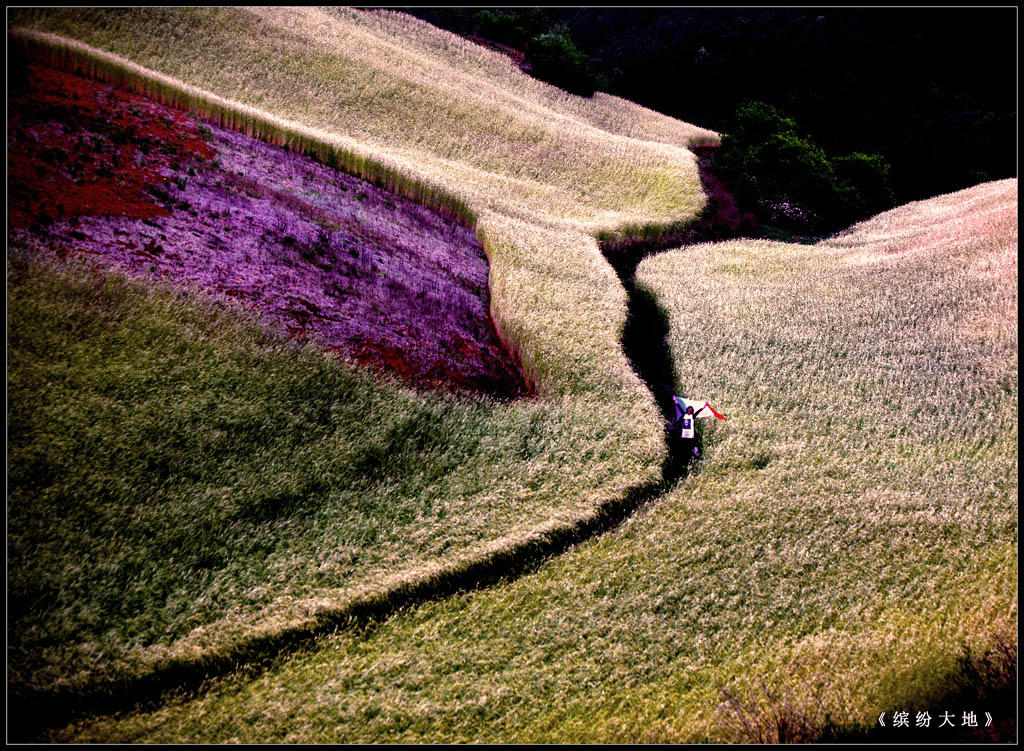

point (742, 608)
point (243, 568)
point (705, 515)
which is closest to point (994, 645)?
point (742, 608)

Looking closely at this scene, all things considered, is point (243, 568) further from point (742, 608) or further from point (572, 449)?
point (742, 608)

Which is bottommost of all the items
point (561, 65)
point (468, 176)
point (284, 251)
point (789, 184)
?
point (284, 251)

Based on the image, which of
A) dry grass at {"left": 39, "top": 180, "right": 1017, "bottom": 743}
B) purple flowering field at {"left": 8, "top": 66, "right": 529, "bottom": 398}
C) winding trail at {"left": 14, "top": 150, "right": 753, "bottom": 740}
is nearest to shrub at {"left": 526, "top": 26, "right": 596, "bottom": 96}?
purple flowering field at {"left": 8, "top": 66, "right": 529, "bottom": 398}

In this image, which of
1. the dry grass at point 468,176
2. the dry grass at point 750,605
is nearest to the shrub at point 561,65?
the dry grass at point 468,176

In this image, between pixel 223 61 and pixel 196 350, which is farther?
pixel 223 61

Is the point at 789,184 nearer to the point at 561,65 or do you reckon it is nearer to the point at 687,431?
the point at 561,65

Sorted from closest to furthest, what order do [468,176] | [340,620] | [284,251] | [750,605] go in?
1. [340,620]
2. [750,605]
3. [284,251]
4. [468,176]

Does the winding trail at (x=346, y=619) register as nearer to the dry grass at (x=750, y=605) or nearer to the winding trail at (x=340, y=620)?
the winding trail at (x=340, y=620)

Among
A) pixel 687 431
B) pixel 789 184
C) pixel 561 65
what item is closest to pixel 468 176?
pixel 789 184
